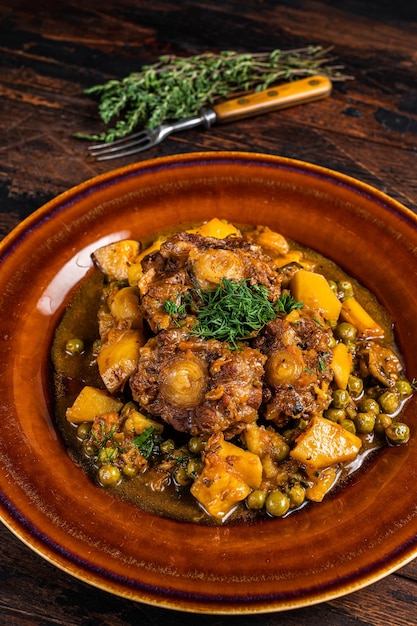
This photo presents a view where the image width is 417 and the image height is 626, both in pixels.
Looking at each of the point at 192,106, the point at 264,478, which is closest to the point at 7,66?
the point at 192,106

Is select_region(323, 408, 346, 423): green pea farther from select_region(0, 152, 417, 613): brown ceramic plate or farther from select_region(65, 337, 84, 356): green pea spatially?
select_region(65, 337, 84, 356): green pea

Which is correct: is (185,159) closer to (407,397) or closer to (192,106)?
(192,106)

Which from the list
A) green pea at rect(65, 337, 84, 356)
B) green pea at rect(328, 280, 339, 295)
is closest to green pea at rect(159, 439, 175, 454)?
green pea at rect(65, 337, 84, 356)

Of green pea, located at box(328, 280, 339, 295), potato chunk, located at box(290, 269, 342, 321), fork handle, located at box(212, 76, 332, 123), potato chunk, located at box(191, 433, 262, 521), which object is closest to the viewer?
potato chunk, located at box(191, 433, 262, 521)

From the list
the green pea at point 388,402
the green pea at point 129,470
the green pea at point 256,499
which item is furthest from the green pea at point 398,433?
the green pea at point 129,470

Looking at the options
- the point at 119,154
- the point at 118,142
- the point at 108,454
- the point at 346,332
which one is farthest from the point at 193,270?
the point at 118,142

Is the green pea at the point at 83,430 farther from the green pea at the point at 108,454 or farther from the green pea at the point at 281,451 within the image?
the green pea at the point at 281,451

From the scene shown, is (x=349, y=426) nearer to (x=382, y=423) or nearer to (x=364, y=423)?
(x=364, y=423)
